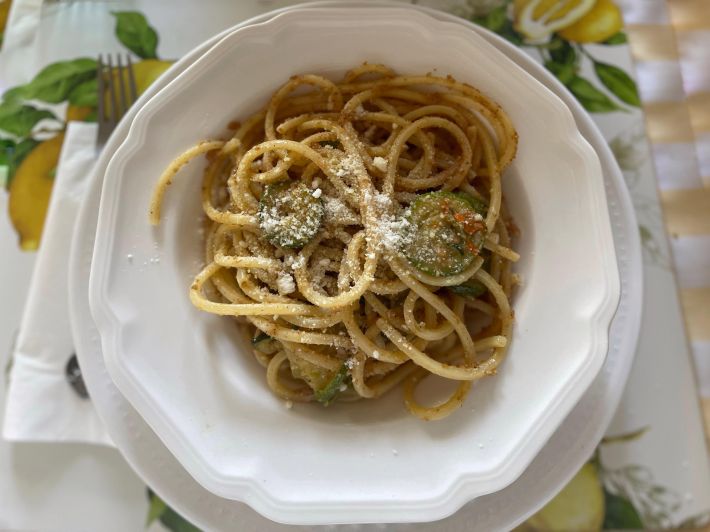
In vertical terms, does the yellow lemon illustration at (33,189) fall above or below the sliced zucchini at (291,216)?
below

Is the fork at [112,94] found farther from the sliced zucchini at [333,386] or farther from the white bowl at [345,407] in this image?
the sliced zucchini at [333,386]

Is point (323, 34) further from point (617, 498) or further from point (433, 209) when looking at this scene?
point (617, 498)

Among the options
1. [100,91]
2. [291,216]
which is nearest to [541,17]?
[291,216]

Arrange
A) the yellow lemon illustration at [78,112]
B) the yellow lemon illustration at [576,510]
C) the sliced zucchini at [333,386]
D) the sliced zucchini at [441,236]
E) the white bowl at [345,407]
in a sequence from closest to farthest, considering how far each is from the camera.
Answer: the white bowl at [345,407] < the sliced zucchini at [441,236] < the sliced zucchini at [333,386] < the yellow lemon illustration at [576,510] < the yellow lemon illustration at [78,112]

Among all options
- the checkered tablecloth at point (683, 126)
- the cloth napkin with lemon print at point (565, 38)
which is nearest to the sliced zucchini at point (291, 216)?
Answer: the cloth napkin with lemon print at point (565, 38)

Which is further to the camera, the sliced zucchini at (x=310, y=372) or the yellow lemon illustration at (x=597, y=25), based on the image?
the yellow lemon illustration at (x=597, y=25)

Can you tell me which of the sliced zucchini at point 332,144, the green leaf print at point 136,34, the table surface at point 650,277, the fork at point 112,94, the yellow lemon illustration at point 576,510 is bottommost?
the yellow lemon illustration at point 576,510

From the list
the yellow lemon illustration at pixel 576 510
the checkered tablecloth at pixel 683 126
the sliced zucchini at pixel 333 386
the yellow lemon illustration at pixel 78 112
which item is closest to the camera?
the sliced zucchini at pixel 333 386

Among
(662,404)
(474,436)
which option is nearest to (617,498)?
(662,404)
